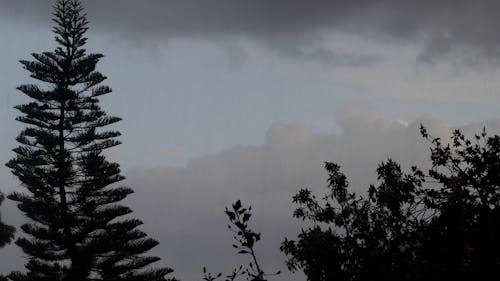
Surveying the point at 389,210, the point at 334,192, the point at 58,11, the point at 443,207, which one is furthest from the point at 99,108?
the point at 443,207

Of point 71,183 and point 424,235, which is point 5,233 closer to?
point 71,183

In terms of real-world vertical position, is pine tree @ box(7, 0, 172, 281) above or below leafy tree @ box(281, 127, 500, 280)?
above

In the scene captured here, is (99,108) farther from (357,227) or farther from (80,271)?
(357,227)

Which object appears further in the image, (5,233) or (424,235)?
(5,233)

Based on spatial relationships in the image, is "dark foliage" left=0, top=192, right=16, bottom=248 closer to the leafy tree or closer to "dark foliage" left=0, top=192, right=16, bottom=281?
"dark foliage" left=0, top=192, right=16, bottom=281

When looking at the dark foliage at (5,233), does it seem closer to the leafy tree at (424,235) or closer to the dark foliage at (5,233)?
the dark foliage at (5,233)

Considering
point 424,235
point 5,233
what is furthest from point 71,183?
point 424,235

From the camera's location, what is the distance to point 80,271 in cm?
2725

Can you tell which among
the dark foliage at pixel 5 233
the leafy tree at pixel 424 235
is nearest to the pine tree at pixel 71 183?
the dark foliage at pixel 5 233

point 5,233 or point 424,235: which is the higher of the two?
point 5,233

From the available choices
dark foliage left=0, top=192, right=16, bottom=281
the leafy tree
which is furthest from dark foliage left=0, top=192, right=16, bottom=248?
the leafy tree

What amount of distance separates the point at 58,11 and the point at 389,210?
23.3 m

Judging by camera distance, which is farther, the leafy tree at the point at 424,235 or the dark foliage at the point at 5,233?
the dark foliage at the point at 5,233

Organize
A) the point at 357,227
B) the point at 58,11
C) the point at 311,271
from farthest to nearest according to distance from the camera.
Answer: the point at 58,11 < the point at 357,227 < the point at 311,271
